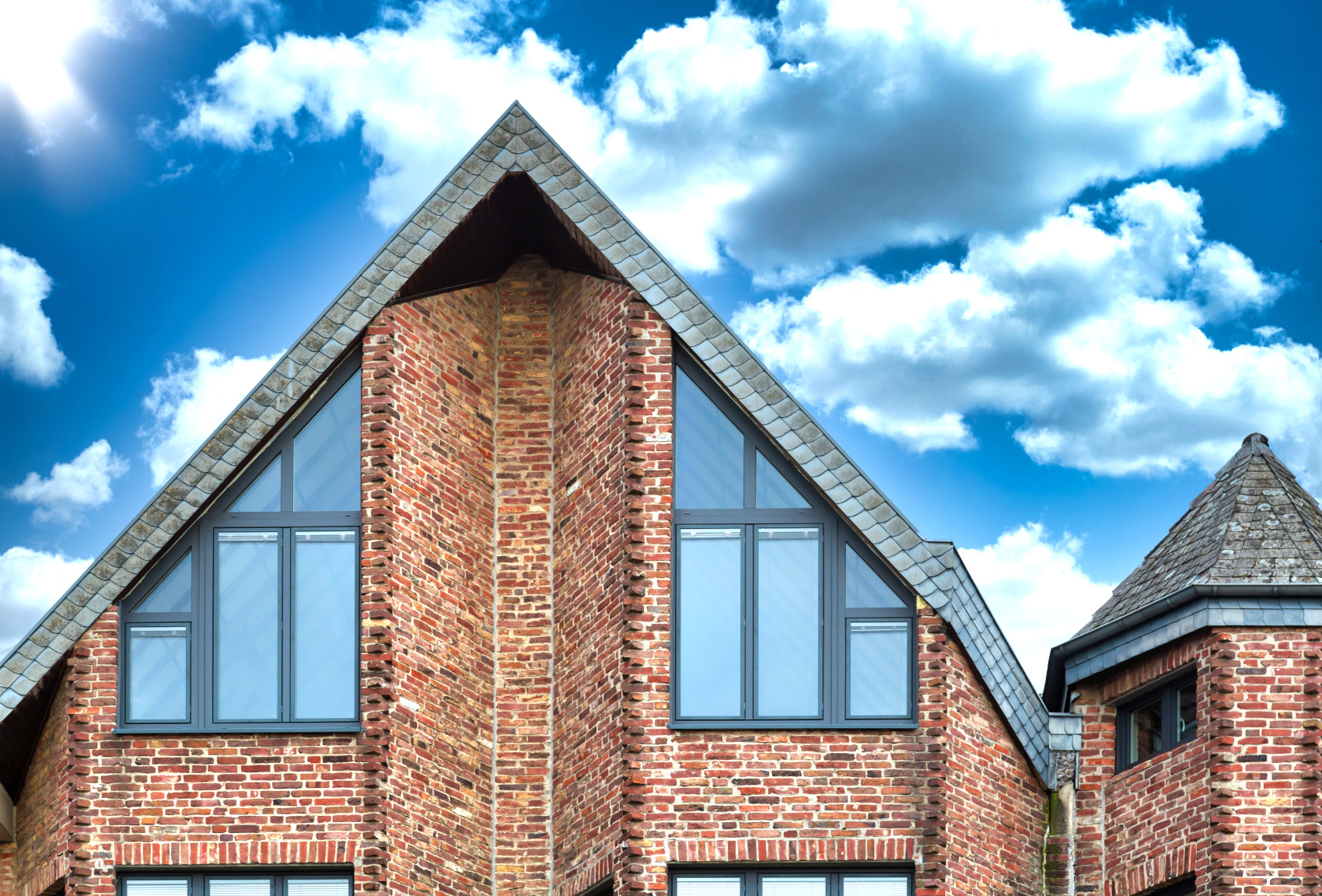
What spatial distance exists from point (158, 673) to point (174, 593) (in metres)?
0.86

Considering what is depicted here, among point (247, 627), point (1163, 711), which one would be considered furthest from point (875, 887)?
point (247, 627)

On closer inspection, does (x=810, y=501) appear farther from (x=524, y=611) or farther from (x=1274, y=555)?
(x=1274, y=555)

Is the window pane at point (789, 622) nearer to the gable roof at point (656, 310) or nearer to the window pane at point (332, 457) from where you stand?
the gable roof at point (656, 310)

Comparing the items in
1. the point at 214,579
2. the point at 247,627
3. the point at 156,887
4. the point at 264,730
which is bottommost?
the point at 156,887

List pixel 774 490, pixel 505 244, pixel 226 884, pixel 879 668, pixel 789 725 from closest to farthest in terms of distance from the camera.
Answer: pixel 226 884 → pixel 789 725 → pixel 879 668 → pixel 774 490 → pixel 505 244

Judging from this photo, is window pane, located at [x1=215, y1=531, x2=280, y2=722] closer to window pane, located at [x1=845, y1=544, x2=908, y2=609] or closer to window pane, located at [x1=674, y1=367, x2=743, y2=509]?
window pane, located at [x1=674, y1=367, x2=743, y2=509]

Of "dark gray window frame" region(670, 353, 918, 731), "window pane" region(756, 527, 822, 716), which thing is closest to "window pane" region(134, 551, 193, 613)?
"dark gray window frame" region(670, 353, 918, 731)

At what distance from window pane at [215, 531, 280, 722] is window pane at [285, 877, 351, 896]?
1690 mm

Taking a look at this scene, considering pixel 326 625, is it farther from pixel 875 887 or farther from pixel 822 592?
pixel 875 887

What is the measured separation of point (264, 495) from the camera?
21125mm

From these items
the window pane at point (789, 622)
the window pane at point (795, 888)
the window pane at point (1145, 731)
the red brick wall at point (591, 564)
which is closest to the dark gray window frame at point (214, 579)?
the red brick wall at point (591, 564)

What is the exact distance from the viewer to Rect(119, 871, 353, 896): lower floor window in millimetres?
20078

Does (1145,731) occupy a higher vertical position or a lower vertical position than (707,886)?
higher

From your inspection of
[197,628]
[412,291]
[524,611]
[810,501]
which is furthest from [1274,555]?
[197,628]
